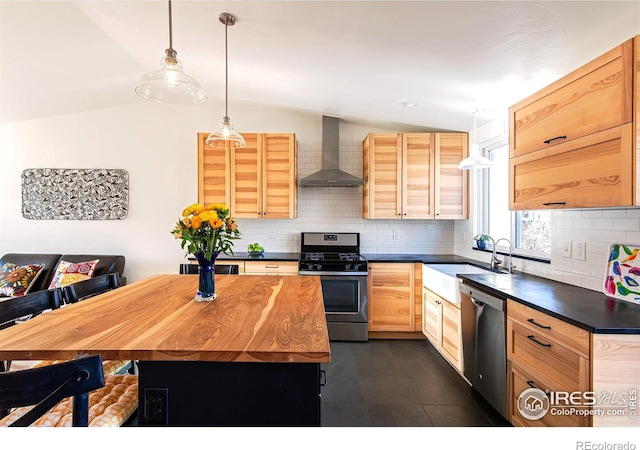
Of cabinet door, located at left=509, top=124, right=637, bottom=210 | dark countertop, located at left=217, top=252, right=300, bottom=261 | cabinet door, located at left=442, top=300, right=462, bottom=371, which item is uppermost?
cabinet door, located at left=509, top=124, right=637, bottom=210

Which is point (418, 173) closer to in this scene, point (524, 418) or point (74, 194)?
point (524, 418)

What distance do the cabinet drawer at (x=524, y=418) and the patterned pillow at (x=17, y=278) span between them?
15.6ft

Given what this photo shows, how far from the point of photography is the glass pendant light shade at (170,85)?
1.50 metres

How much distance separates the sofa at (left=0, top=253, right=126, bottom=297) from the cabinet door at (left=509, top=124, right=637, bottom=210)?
13.6ft

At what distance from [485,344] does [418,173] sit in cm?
203

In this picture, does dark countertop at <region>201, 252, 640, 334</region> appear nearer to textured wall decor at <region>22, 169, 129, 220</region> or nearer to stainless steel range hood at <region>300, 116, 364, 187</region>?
stainless steel range hood at <region>300, 116, 364, 187</region>

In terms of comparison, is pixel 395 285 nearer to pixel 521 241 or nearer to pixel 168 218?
pixel 521 241

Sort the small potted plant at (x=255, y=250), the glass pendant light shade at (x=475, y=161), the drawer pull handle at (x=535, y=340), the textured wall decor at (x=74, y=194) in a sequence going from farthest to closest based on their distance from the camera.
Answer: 1. the textured wall decor at (x=74, y=194)
2. the small potted plant at (x=255, y=250)
3. the glass pendant light shade at (x=475, y=161)
4. the drawer pull handle at (x=535, y=340)

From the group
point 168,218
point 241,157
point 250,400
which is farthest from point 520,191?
point 168,218

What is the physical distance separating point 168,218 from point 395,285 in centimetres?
297

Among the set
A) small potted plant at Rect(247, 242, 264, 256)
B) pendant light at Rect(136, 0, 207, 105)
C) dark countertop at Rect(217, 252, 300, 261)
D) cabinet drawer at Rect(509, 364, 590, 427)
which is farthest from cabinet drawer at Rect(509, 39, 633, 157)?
small potted plant at Rect(247, 242, 264, 256)

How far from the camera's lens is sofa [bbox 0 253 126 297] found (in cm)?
341

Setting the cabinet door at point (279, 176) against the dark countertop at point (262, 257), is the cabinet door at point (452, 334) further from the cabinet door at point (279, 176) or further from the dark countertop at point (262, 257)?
the cabinet door at point (279, 176)

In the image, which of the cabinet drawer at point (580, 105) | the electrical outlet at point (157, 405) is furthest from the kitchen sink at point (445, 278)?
the electrical outlet at point (157, 405)
